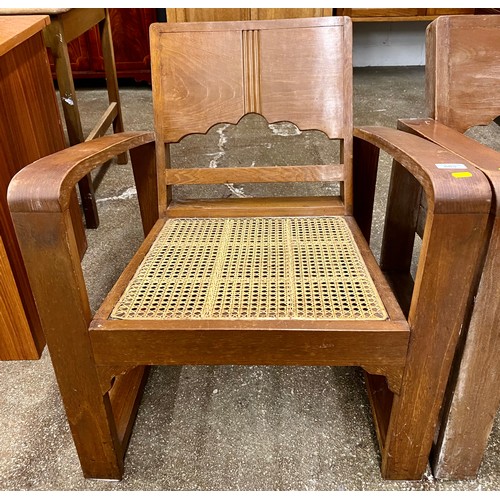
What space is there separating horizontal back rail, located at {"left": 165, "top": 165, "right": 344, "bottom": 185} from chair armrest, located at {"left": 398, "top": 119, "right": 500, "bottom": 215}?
0.20 metres

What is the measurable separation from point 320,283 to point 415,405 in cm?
27

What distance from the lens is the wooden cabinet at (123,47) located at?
11.3 feet

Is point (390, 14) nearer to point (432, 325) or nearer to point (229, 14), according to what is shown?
point (229, 14)

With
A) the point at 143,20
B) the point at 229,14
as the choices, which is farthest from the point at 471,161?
the point at 143,20

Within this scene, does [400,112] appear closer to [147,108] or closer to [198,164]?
[198,164]

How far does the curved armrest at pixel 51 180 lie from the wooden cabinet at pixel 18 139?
405 mm

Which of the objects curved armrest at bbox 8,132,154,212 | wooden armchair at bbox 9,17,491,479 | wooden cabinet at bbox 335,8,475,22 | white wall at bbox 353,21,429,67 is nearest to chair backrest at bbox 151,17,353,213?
wooden armchair at bbox 9,17,491,479

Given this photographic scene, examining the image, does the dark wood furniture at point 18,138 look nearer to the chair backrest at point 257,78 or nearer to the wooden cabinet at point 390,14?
the chair backrest at point 257,78

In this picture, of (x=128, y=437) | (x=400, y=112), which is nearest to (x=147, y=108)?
(x=400, y=112)

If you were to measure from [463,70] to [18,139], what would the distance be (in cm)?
108

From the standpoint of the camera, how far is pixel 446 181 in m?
0.72

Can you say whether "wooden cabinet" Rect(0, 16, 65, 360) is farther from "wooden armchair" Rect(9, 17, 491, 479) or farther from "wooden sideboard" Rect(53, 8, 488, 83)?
"wooden sideboard" Rect(53, 8, 488, 83)

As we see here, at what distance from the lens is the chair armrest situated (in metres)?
0.73

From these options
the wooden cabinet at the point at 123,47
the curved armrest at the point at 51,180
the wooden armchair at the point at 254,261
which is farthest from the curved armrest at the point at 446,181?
the wooden cabinet at the point at 123,47
